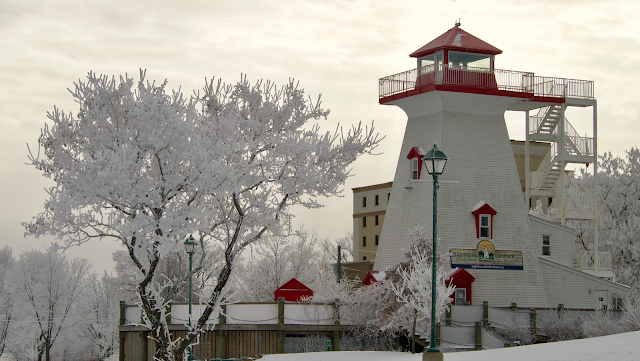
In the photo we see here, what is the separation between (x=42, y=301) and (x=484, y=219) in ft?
123

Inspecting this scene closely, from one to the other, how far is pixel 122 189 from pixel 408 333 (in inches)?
644

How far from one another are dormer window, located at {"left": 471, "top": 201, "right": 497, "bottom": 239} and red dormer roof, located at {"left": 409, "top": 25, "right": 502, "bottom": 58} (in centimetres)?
751

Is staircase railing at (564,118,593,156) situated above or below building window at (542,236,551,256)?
above

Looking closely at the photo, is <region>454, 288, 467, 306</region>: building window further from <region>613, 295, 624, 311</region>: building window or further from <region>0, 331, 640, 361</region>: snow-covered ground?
<region>0, 331, 640, 361</region>: snow-covered ground

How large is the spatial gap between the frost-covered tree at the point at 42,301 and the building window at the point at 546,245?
36.1 metres

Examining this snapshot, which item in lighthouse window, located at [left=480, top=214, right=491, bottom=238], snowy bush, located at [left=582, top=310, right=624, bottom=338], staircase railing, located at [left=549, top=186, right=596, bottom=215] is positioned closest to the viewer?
snowy bush, located at [left=582, top=310, right=624, bottom=338]

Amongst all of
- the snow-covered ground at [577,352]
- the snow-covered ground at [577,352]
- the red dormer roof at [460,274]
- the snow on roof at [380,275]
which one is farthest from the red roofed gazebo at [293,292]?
the snow-covered ground at [577,352]

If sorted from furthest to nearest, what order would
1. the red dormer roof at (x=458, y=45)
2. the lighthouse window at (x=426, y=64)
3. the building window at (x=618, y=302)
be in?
1. the building window at (x=618, y=302)
2. the lighthouse window at (x=426, y=64)
3. the red dormer roof at (x=458, y=45)

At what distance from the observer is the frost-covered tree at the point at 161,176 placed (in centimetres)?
2358

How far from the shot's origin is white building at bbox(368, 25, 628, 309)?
38000 mm

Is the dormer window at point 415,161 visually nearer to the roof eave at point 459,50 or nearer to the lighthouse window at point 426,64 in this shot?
the lighthouse window at point 426,64

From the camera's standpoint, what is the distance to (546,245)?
41.8m

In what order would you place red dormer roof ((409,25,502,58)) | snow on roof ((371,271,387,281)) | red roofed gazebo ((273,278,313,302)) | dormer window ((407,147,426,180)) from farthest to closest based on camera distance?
1. dormer window ((407,147,426,180))
2. red dormer roof ((409,25,502,58))
3. red roofed gazebo ((273,278,313,302))
4. snow on roof ((371,271,387,281))

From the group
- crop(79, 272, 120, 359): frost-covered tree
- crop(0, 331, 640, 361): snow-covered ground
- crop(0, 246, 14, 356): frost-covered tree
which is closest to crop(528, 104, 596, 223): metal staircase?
crop(0, 331, 640, 361): snow-covered ground
